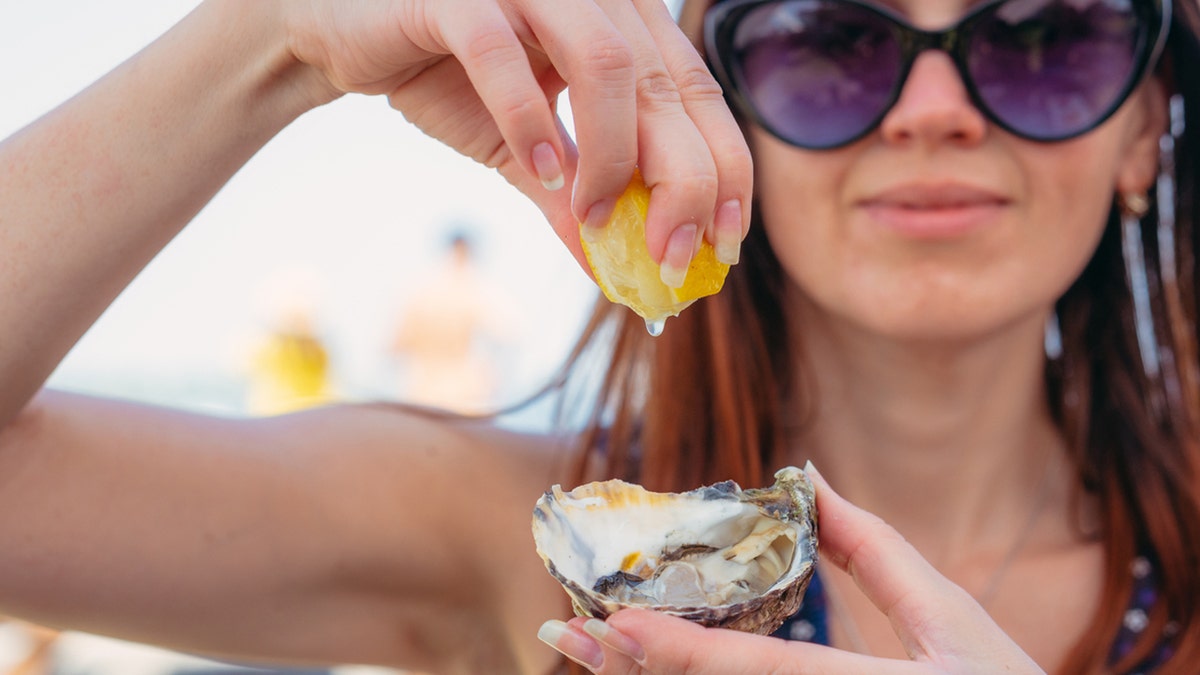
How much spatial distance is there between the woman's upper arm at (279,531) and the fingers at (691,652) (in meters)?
1.04

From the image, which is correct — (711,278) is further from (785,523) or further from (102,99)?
(102,99)

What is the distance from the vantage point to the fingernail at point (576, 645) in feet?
3.81

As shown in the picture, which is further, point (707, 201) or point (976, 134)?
point (976, 134)

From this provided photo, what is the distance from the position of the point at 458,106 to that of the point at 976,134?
3.39ft

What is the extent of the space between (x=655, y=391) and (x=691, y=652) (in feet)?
3.96

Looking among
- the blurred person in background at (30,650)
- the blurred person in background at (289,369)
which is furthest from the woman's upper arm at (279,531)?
the blurred person in background at (289,369)

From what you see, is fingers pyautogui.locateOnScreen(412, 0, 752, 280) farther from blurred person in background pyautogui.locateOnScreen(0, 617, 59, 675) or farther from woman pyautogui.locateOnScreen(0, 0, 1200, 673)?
blurred person in background pyautogui.locateOnScreen(0, 617, 59, 675)

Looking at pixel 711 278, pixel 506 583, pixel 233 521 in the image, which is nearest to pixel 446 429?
pixel 506 583

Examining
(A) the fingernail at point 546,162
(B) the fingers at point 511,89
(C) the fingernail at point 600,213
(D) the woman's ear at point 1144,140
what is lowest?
(D) the woman's ear at point 1144,140

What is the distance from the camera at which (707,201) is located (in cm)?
118

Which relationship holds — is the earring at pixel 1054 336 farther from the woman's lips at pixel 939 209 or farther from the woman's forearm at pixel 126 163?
the woman's forearm at pixel 126 163

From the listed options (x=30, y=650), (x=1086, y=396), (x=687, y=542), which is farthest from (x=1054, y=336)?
(x=30, y=650)

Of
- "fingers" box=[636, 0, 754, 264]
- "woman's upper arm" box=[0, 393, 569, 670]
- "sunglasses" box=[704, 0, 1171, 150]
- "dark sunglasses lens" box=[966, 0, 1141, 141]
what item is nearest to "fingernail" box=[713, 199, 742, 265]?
"fingers" box=[636, 0, 754, 264]

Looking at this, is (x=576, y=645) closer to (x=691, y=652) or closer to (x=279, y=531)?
(x=691, y=652)
